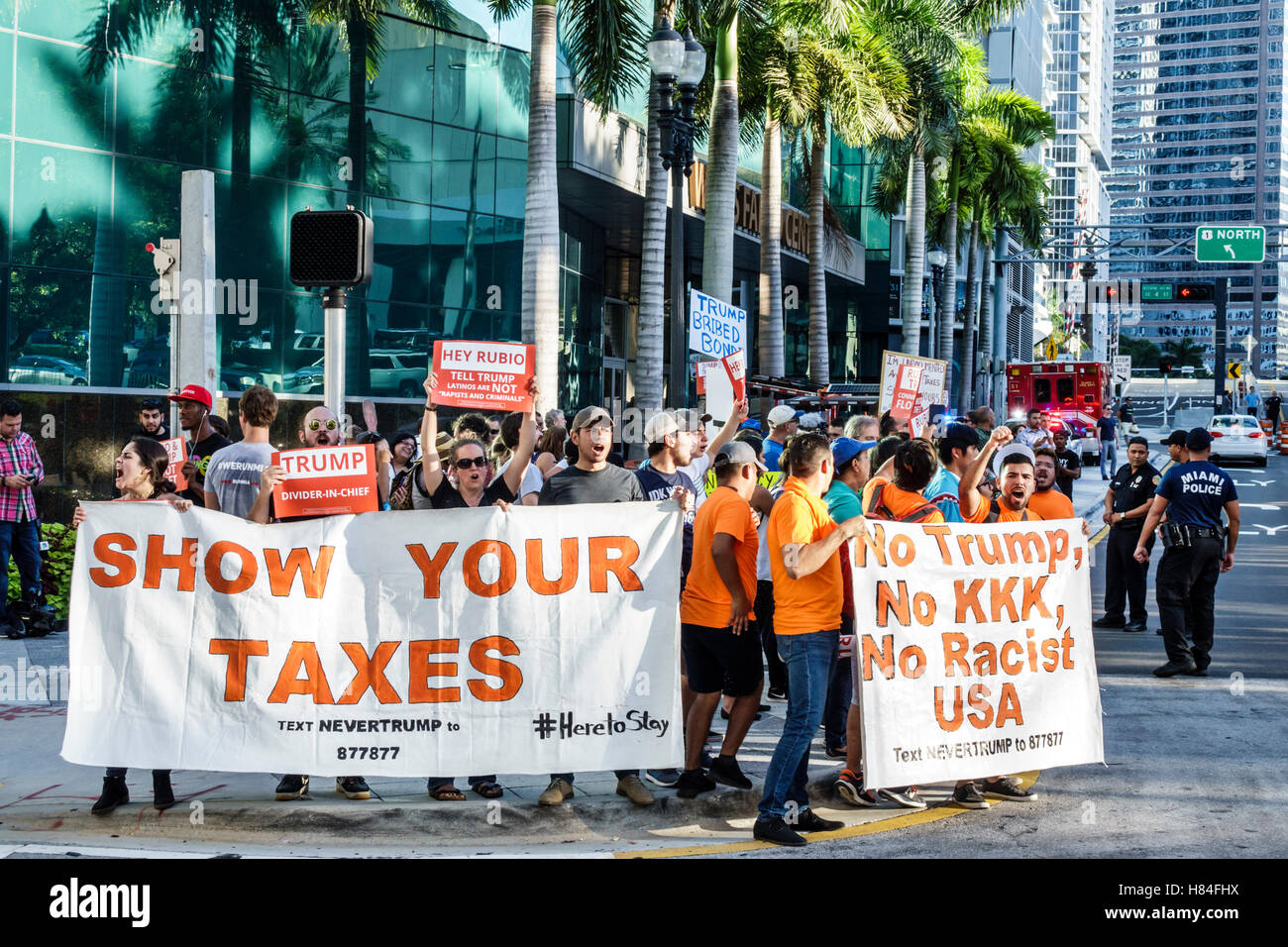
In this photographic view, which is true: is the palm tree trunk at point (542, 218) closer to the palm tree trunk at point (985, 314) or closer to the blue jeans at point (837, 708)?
the blue jeans at point (837, 708)

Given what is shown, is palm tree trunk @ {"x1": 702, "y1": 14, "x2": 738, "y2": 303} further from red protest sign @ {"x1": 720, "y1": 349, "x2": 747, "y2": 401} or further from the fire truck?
the fire truck

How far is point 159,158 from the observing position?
20750mm

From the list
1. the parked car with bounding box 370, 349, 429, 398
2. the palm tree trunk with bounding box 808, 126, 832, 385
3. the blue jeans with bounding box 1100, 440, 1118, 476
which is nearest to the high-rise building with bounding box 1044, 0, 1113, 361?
the blue jeans with bounding box 1100, 440, 1118, 476

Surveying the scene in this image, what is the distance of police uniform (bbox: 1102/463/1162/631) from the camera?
43.1ft

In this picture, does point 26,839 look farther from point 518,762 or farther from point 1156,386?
point 1156,386

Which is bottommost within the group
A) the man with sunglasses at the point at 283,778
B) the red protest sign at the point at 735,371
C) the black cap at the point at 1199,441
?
the man with sunglasses at the point at 283,778

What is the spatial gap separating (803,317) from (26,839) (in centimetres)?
4827

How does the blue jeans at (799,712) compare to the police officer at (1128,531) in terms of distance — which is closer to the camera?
the blue jeans at (799,712)

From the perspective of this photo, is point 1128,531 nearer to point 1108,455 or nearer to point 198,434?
point 198,434

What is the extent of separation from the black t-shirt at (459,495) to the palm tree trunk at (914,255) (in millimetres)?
30085

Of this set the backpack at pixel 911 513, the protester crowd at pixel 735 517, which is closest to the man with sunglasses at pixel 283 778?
the protester crowd at pixel 735 517

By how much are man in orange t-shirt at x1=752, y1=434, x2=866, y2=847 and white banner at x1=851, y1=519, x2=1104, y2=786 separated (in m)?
0.26

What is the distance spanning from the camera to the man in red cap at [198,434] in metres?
8.94

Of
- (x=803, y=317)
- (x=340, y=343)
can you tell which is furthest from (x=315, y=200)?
(x=803, y=317)
